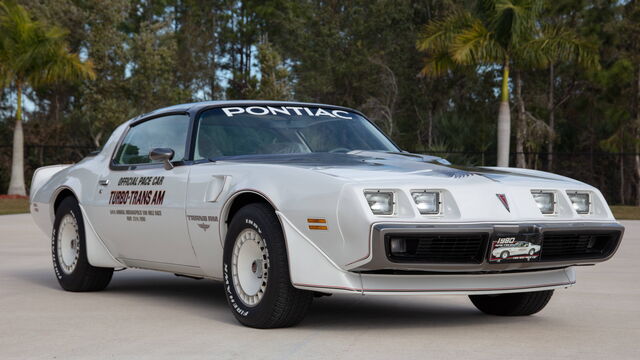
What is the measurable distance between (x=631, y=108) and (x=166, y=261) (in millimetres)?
32551

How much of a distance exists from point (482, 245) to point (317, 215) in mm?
950

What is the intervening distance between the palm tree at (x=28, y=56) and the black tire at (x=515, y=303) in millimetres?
25493

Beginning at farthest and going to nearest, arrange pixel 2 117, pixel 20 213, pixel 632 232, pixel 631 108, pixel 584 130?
pixel 2 117 → pixel 584 130 → pixel 631 108 → pixel 20 213 → pixel 632 232

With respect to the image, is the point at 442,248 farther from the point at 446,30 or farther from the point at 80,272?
the point at 446,30

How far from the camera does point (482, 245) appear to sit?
217 inches

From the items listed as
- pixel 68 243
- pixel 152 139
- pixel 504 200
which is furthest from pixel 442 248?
pixel 68 243

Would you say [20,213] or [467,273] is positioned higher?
[467,273]

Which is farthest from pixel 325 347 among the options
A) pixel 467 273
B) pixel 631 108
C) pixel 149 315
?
pixel 631 108

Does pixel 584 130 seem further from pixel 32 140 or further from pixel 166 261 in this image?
pixel 166 261

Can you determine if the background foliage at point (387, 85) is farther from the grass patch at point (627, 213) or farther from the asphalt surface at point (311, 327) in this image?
the asphalt surface at point (311, 327)

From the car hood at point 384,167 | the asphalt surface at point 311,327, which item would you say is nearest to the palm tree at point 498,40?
the asphalt surface at point 311,327

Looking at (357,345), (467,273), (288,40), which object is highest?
(288,40)

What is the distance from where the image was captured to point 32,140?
38125 millimetres

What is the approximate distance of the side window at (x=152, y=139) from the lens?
729 centimetres
